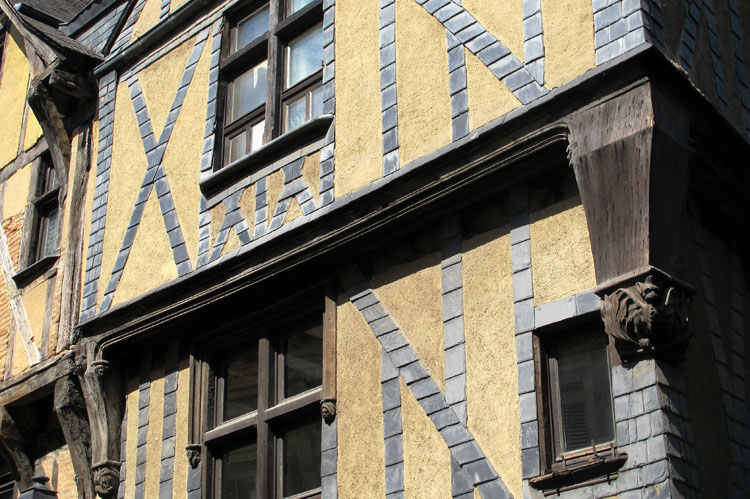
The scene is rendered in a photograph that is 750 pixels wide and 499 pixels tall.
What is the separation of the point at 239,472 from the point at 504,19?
3.59 metres

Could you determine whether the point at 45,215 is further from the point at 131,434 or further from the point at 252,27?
the point at 131,434

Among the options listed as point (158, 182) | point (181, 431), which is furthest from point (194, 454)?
point (158, 182)

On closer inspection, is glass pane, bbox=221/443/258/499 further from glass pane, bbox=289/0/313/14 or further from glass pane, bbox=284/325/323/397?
glass pane, bbox=289/0/313/14

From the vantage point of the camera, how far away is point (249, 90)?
10.5 m

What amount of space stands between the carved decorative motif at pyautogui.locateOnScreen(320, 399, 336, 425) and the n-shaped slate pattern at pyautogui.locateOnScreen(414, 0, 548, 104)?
2273 millimetres

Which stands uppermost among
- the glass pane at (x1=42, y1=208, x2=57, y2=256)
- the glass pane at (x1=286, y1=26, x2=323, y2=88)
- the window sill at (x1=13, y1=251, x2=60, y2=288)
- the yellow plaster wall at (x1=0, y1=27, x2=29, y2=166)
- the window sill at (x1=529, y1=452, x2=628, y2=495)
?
the yellow plaster wall at (x1=0, y1=27, x2=29, y2=166)

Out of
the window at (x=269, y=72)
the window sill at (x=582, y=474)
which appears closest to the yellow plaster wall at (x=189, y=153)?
the window at (x=269, y=72)

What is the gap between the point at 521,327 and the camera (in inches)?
297

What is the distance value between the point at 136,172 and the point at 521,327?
455cm

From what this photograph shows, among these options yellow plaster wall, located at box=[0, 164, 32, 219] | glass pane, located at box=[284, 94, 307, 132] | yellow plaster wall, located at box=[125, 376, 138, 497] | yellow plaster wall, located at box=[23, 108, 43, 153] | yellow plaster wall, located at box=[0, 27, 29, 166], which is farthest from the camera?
yellow plaster wall, located at box=[0, 27, 29, 166]

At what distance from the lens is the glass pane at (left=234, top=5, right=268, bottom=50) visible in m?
10.6

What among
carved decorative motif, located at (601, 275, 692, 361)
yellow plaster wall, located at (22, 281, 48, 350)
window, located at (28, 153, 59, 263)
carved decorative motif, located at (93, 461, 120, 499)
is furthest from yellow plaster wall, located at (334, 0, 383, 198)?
window, located at (28, 153, 59, 263)

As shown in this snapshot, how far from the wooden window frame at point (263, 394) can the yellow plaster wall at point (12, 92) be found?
4494 millimetres

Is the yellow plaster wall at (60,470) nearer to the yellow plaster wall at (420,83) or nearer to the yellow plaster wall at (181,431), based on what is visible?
the yellow plaster wall at (181,431)
